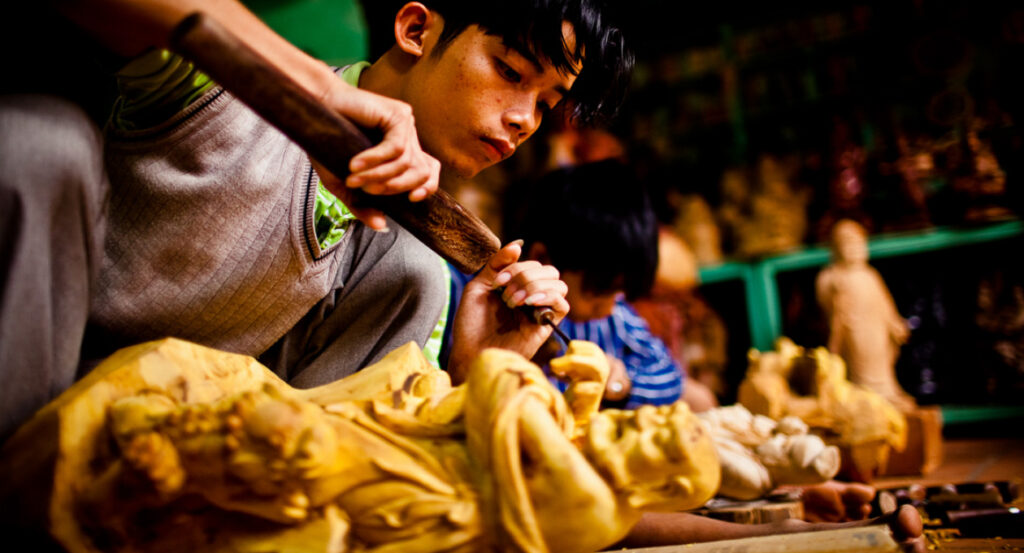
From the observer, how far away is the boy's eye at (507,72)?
4.01 feet

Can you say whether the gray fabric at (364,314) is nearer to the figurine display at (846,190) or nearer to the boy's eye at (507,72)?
Answer: the boy's eye at (507,72)

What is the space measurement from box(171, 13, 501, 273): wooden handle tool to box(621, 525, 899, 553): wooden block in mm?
578

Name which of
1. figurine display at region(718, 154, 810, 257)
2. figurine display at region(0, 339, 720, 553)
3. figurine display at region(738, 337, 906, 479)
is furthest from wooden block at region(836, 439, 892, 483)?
figurine display at region(718, 154, 810, 257)

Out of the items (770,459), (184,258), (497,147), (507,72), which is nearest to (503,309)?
(497,147)

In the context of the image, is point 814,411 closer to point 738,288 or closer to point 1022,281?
point 1022,281

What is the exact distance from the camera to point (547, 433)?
2.29 ft

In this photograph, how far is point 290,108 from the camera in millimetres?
801

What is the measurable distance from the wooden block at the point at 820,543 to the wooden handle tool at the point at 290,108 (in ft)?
1.90

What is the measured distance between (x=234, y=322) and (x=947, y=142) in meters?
3.58

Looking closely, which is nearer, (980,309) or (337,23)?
(980,309)

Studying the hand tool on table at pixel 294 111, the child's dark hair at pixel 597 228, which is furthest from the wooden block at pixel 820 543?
the child's dark hair at pixel 597 228

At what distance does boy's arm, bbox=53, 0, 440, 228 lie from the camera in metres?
0.79

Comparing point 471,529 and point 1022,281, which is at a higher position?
point 1022,281

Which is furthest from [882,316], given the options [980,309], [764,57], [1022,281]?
[764,57]
